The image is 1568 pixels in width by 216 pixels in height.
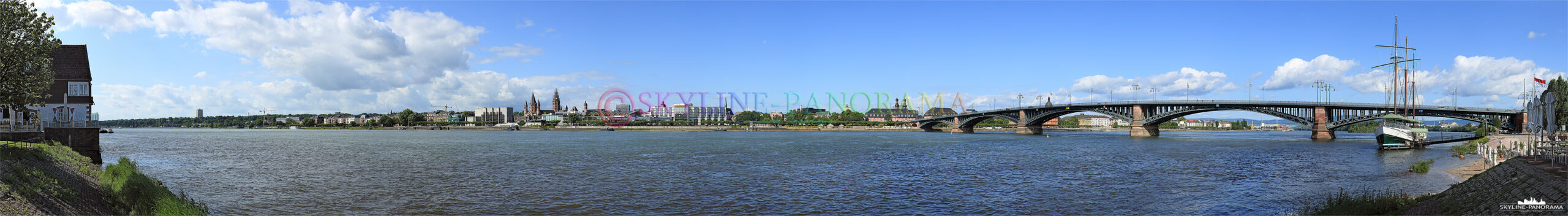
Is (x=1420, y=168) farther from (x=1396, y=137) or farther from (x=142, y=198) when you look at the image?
(x=142, y=198)

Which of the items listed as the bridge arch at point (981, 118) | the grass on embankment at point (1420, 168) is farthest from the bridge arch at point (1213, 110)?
the grass on embankment at point (1420, 168)

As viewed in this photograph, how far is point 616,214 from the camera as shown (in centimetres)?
1814

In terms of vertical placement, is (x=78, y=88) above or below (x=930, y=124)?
above

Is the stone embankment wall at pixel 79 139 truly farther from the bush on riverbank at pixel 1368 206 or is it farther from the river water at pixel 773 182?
the bush on riverbank at pixel 1368 206

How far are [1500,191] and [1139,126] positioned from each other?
11096 centimetres

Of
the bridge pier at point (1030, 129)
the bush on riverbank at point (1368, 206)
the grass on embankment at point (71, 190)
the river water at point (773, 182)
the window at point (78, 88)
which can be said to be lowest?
the bridge pier at point (1030, 129)

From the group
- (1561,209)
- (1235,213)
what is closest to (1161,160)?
(1235,213)

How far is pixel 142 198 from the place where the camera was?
55.4ft

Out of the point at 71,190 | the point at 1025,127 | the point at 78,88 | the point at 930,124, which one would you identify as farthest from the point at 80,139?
the point at 930,124

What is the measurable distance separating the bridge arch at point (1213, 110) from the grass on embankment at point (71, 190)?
113 meters

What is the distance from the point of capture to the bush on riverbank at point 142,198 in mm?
15516

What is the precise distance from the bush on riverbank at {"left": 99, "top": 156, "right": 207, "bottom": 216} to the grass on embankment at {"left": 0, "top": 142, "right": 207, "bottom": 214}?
0.05 ft

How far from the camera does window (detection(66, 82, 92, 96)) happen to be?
141 feet

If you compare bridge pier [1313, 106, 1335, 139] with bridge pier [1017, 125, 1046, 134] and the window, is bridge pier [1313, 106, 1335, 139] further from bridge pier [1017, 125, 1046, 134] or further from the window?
the window
